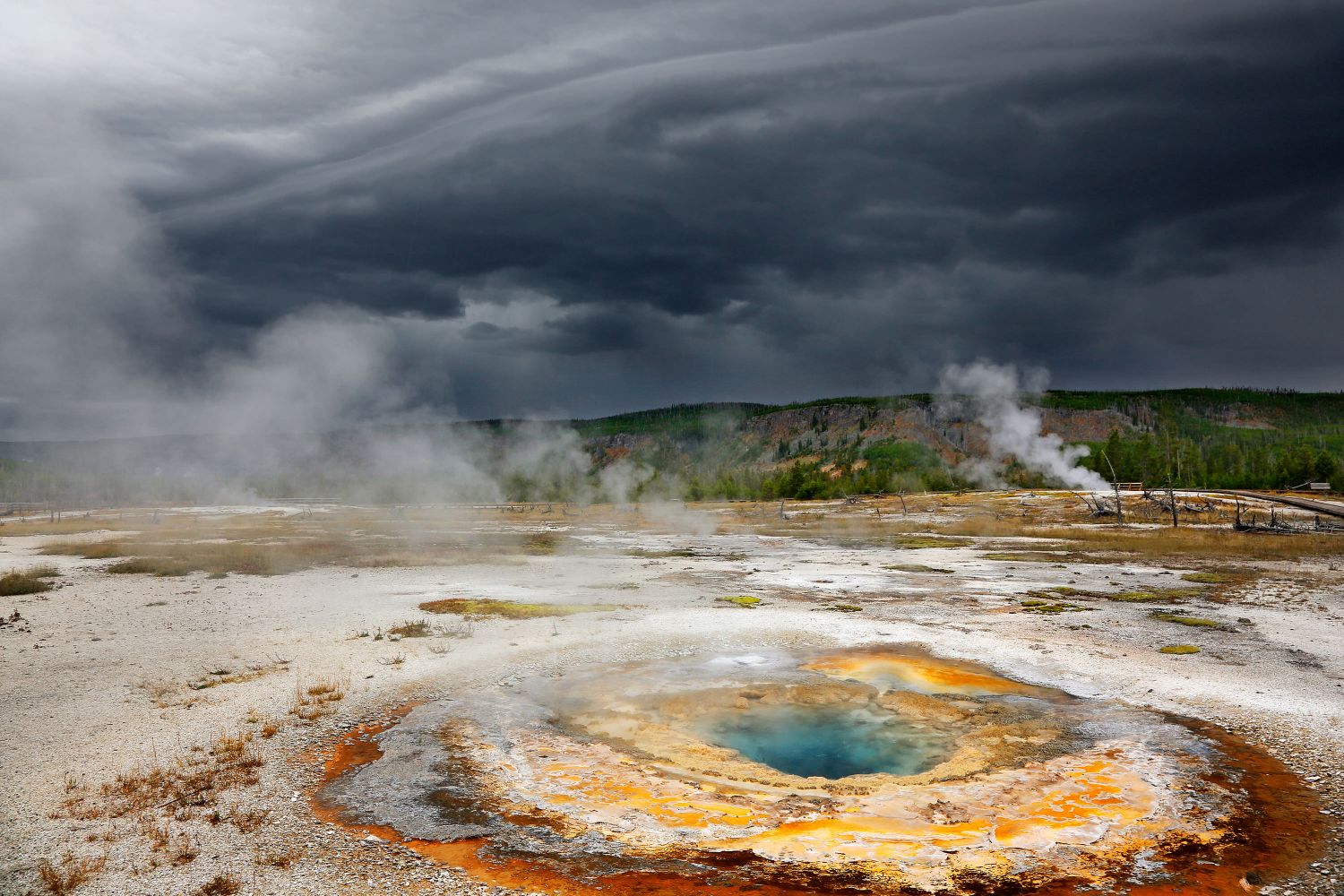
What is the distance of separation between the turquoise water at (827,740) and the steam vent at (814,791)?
4 cm

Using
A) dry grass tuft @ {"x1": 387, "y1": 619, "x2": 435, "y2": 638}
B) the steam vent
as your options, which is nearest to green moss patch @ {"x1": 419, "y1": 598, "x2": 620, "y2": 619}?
dry grass tuft @ {"x1": 387, "y1": 619, "x2": 435, "y2": 638}

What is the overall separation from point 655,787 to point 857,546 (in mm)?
33453

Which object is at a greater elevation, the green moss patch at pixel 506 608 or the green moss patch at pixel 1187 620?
the green moss patch at pixel 506 608

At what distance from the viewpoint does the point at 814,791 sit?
8.68 metres

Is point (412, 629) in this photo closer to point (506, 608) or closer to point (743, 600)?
point (506, 608)

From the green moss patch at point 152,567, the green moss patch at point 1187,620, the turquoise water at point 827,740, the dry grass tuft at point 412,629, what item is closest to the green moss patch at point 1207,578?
the green moss patch at point 1187,620

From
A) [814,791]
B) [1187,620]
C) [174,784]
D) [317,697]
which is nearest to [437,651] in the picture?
[317,697]

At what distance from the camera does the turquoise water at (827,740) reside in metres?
9.83

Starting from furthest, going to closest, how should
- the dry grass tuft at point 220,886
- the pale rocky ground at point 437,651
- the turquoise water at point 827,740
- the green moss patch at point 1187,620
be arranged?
1. the green moss patch at point 1187,620
2. the turquoise water at point 827,740
3. the pale rocky ground at point 437,651
4. the dry grass tuft at point 220,886

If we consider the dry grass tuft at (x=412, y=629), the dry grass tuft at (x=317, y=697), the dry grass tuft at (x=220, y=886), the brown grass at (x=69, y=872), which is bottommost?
the dry grass tuft at (x=412, y=629)

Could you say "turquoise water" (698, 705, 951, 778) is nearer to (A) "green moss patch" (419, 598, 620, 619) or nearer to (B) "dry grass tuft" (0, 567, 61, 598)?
(A) "green moss patch" (419, 598, 620, 619)

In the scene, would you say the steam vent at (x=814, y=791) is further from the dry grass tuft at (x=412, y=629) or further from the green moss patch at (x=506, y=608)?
the green moss patch at (x=506, y=608)

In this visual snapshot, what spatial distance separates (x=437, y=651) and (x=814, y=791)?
9815mm

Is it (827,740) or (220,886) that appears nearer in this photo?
(220,886)
